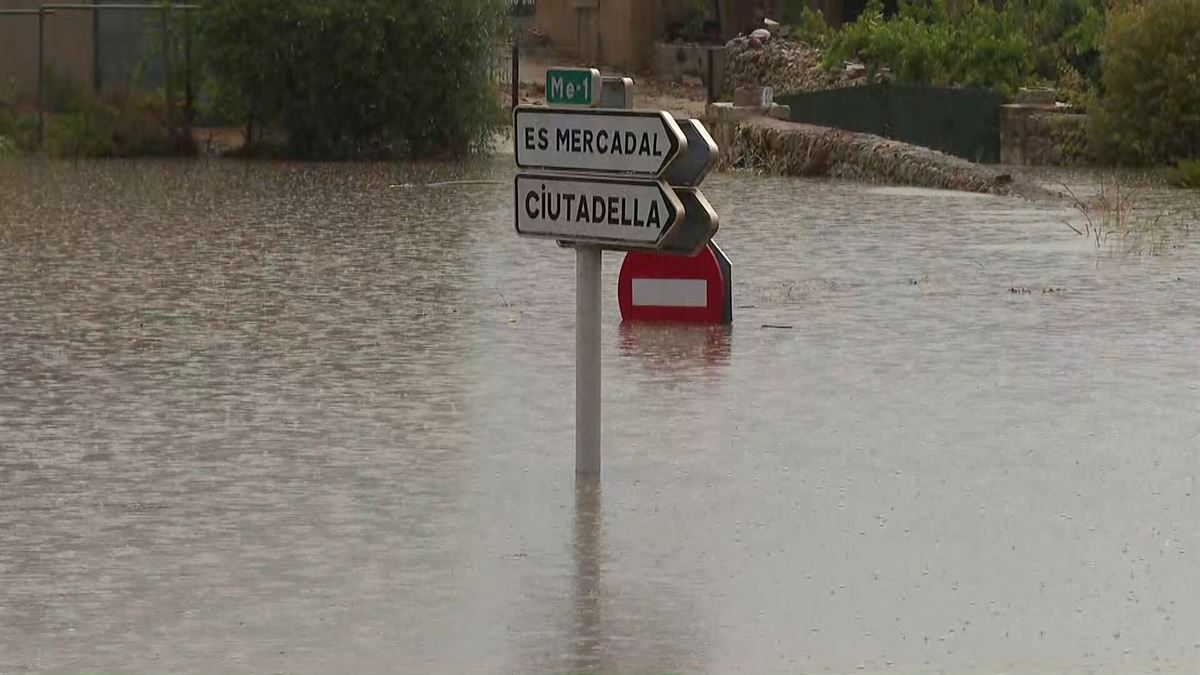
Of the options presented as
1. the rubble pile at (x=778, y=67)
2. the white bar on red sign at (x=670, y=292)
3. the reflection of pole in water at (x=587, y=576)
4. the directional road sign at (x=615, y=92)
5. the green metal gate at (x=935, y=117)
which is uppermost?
the rubble pile at (x=778, y=67)

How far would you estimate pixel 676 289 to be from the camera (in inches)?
563

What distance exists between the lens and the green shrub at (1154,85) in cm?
2966

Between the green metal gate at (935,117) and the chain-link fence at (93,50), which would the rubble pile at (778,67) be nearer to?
the green metal gate at (935,117)

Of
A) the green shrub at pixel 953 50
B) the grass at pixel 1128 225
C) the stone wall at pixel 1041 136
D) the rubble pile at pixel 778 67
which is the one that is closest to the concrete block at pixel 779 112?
the stone wall at pixel 1041 136

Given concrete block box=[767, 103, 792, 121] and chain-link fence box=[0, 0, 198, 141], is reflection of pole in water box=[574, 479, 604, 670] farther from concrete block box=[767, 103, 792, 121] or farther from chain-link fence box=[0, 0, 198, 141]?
chain-link fence box=[0, 0, 198, 141]

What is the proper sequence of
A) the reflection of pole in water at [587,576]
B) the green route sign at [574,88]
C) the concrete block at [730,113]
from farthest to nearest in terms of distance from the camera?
the concrete block at [730,113] → the green route sign at [574,88] → the reflection of pole in water at [587,576]

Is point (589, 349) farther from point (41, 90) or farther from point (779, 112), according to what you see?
point (41, 90)

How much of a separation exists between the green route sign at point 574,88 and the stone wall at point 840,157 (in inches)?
647

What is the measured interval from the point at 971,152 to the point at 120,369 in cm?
2147

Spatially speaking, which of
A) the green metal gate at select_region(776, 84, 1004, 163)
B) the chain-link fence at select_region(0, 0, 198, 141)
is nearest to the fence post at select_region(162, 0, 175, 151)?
the chain-link fence at select_region(0, 0, 198, 141)

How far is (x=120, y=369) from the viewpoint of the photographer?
1251cm

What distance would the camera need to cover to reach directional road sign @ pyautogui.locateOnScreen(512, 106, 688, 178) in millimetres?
8734

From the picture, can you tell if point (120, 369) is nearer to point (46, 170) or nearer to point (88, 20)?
point (46, 170)

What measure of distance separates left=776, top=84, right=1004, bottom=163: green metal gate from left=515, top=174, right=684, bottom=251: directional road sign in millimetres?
23492
